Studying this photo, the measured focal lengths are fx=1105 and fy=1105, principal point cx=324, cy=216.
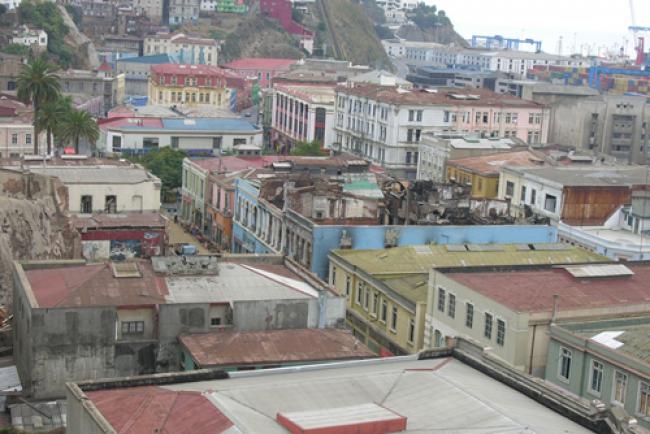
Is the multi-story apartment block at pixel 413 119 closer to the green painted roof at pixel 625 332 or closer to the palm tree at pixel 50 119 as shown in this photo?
the palm tree at pixel 50 119

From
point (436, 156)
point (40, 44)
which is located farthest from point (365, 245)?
point (40, 44)

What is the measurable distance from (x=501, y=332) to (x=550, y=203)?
104 ft

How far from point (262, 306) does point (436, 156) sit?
55.5 meters

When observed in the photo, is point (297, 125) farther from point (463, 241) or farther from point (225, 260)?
point (225, 260)

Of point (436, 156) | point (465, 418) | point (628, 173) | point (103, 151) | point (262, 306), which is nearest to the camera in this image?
point (465, 418)

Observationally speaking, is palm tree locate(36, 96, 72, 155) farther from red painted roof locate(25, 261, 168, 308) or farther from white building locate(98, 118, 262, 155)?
red painted roof locate(25, 261, 168, 308)

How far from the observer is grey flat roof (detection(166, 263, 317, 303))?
41781 millimetres

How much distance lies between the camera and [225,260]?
47188mm

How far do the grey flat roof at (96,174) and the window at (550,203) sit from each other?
25.5 m

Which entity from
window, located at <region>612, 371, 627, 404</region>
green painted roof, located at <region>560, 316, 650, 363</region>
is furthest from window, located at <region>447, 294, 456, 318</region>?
window, located at <region>612, 371, 627, 404</region>

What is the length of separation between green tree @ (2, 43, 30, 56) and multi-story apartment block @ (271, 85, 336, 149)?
36854mm

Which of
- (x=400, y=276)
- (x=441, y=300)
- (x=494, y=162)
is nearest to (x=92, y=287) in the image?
(x=441, y=300)

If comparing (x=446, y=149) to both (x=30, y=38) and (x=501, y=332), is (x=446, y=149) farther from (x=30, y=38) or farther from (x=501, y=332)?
(x=30, y=38)

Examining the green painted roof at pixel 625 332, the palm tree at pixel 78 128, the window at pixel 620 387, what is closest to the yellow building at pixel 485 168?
the palm tree at pixel 78 128
